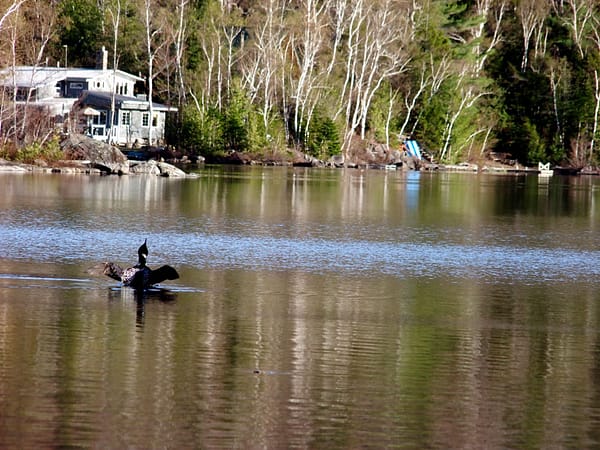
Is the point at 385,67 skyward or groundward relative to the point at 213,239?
skyward

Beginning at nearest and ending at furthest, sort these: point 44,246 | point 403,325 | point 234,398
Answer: point 234,398 → point 403,325 → point 44,246

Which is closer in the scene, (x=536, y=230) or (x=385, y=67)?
(x=536, y=230)

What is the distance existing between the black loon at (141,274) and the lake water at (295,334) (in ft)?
0.66

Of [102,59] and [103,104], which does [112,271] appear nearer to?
[103,104]

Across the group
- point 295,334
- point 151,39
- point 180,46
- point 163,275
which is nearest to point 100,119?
point 151,39

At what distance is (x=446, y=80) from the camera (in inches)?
3004

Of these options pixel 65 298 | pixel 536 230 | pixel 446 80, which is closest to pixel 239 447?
pixel 65 298

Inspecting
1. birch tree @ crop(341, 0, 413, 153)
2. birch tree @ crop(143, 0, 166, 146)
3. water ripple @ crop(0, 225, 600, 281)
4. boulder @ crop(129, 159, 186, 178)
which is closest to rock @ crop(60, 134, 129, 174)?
boulder @ crop(129, 159, 186, 178)

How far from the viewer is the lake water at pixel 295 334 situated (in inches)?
432

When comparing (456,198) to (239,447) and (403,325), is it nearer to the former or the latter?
(403,325)

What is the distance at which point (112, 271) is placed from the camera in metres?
18.8

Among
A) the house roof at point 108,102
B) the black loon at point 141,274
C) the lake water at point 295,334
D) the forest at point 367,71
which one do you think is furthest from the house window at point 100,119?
the black loon at point 141,274

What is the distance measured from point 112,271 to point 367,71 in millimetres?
58072

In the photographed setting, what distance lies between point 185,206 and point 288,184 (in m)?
13.9
